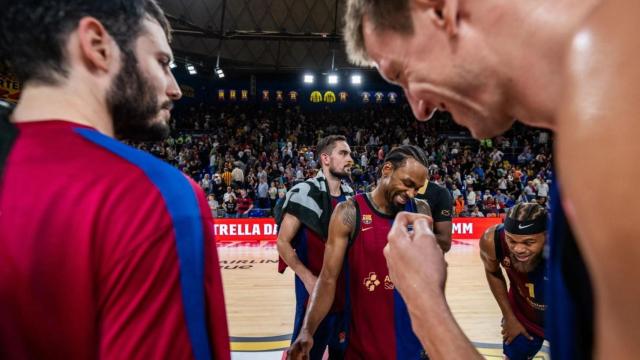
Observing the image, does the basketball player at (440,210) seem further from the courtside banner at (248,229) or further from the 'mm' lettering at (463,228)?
the 'mm' lettering at (463,228)

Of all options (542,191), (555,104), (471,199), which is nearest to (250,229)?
(471,199)

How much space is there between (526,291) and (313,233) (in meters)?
1.87

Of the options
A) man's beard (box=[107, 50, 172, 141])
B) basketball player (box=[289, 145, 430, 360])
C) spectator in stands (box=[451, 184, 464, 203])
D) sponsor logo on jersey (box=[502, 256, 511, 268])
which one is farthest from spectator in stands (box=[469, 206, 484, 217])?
man's beard (box=[107, 50, 172, 141])

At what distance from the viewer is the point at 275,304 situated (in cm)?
672

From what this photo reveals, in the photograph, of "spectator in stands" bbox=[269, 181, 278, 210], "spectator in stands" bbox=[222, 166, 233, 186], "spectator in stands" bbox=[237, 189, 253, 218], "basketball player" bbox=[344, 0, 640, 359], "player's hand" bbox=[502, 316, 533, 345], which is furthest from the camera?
"spectator in stands" bbox=[222, 166, 233, 186]

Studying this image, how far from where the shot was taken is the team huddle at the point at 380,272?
287cm

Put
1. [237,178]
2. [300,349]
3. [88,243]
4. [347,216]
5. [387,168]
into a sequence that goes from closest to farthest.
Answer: [88,243]
[300,349]
[347,216]
[387,168]
[237,178]

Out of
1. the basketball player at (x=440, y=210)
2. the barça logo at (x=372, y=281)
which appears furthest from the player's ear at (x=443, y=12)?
the basketball player at (x=440, y=210)

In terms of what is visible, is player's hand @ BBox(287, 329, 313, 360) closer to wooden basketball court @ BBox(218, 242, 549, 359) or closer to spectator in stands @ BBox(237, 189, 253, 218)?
wooden basketball court @ BBox(218, 242, 549, 359)

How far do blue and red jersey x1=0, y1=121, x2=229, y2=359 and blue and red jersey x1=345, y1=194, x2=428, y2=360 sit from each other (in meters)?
2.12

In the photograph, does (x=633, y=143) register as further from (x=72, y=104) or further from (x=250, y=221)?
(x=250, y=221)

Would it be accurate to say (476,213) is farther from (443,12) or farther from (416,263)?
(443,12)

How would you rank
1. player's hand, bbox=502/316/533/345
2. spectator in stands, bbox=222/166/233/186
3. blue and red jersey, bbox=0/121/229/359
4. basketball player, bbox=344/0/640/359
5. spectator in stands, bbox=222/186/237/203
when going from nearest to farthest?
basketball player, bbox=344/0/640/359 → blue and red jersey, bbox=0/121/229/359 → player's hand, bbox=502/316/533/345 → spectator in stands, bbox=222/186/237/203 → spectator in stands, bbox=222/166/233/186

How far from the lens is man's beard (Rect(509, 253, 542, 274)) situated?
128 inches
